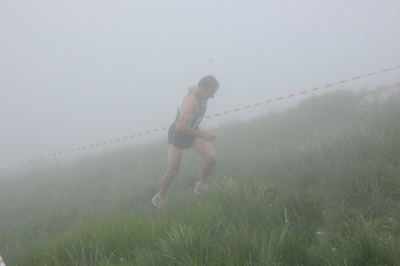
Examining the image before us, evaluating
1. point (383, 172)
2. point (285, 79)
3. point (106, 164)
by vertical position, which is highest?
point (383, 172)

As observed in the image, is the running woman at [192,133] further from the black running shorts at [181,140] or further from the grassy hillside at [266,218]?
the grassy hillside at [266,218]

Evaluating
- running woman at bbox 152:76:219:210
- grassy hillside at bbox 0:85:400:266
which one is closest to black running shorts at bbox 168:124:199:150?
running woman at bbox 152:76:219:210

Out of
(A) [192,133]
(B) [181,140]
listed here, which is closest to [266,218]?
(A) [192,133]

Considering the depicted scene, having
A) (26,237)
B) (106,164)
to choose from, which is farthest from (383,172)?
(106,164)

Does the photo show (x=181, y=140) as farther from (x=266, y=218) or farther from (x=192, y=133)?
(x=266, y=218)

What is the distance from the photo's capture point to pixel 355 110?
27.2ft

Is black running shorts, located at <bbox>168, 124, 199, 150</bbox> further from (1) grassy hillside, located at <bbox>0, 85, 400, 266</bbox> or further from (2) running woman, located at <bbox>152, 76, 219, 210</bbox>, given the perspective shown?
(1) grassy hillside, located at <bbox>0, 85, 400, 266</bbox>

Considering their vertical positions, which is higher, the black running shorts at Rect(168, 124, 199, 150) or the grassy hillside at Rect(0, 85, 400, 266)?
the black running shorts at Rect(168, 124, 199, 150)

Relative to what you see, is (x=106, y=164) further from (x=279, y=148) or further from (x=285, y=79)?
(x=285, y=79)

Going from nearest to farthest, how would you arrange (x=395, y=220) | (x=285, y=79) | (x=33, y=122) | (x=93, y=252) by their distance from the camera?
1. (x=395, y=220)
2. (x=93, y=252)
3. (x=285, y=79)
4. (x=33, y=122)

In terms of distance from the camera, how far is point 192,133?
213 inches

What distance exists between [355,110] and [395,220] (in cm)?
586

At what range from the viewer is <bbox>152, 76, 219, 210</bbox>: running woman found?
5469 mm

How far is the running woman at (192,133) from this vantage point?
5469mm
